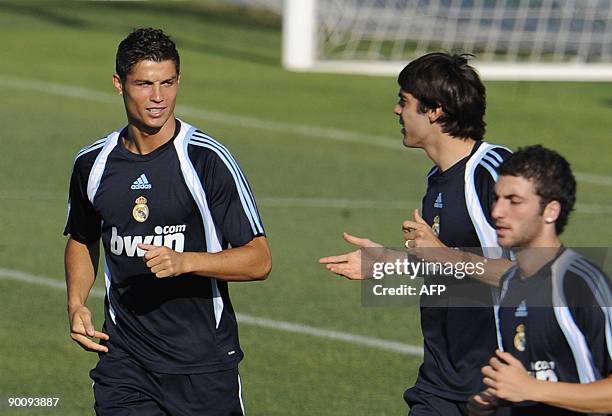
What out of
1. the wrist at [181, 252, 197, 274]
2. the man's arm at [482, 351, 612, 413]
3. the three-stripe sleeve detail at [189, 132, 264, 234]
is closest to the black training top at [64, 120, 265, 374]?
the three-stripe sleeve detail at [189, 132, 264, 234]

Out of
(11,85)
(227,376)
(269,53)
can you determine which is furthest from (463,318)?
(269,53)

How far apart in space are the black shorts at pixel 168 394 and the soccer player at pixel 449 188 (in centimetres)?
88

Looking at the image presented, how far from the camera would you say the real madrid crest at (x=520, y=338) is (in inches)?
207

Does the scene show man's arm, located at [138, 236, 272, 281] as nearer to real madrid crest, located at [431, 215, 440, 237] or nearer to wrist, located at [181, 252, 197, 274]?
wrist, located at [181, 252, 197, 274]

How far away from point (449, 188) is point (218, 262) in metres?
1.13

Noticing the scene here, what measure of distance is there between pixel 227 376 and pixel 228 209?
0.80 metres

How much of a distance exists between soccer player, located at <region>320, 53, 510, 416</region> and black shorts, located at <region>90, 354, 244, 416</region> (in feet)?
2.87

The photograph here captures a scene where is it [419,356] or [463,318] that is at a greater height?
[463,318]

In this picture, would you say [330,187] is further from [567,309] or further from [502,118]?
[567,309]

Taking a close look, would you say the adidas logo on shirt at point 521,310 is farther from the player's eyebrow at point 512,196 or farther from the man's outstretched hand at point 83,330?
the man's outstretched hand at point 83,330

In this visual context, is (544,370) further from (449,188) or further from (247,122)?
(247,122)

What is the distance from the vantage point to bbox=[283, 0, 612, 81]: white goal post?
2459cm

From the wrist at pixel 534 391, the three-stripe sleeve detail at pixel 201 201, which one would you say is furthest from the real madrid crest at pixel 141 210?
the wrist at pixel 534 391

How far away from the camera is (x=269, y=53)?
2702 centimetres
